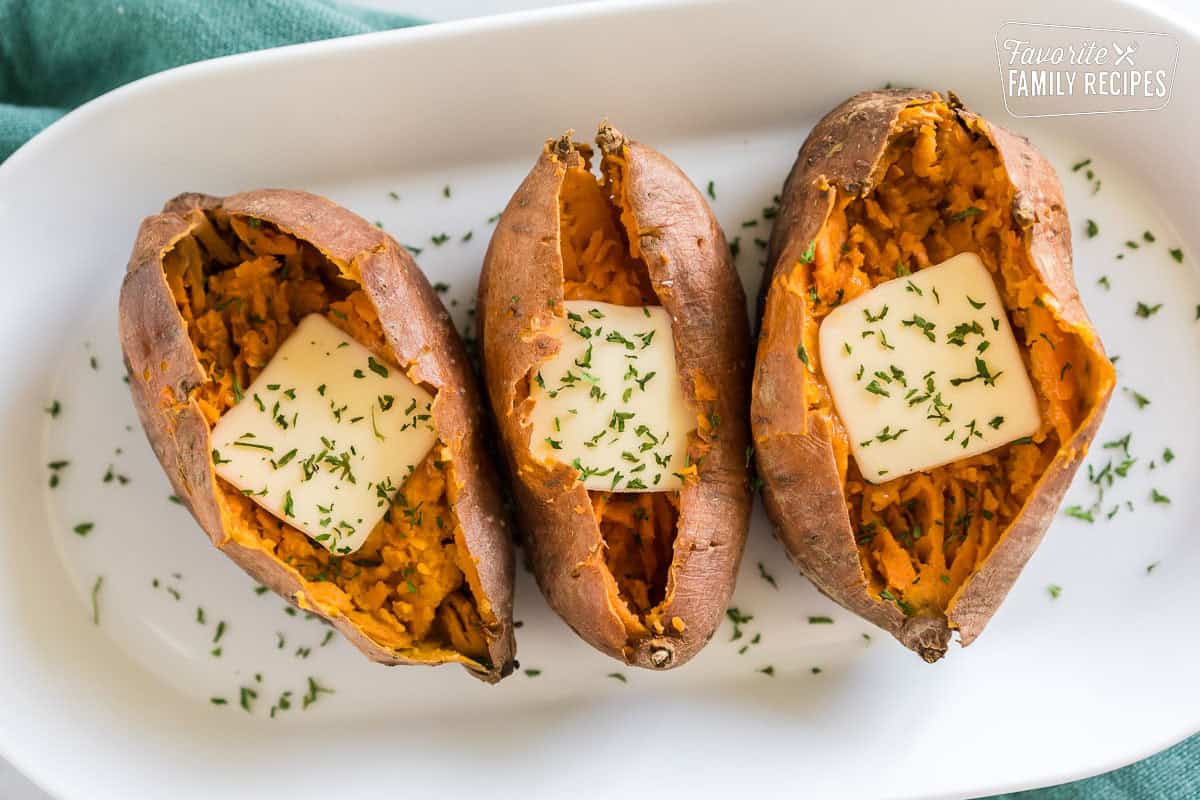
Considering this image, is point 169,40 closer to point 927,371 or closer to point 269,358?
point 269,358

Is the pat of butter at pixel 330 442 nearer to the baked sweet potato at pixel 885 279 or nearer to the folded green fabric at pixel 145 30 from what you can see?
the baked sweet potato at pixel 885 279

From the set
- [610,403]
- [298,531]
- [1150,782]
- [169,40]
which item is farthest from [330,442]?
[1150,782]

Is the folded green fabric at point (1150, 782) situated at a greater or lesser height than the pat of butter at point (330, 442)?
lesser

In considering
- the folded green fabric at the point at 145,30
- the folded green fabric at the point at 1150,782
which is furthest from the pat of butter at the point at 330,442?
the folded green fabric at the point at 1150,782

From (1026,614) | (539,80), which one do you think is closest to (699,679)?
(1026,614)

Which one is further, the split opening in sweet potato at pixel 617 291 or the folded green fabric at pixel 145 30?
the folded green fabric at pixel 145 30

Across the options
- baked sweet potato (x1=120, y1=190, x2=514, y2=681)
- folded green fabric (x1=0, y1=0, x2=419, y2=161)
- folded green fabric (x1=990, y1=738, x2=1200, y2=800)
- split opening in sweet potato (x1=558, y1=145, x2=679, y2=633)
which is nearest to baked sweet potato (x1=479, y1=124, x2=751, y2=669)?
split opening in sweet potato (x1=558, y1=145, x2=679, y2=633)
